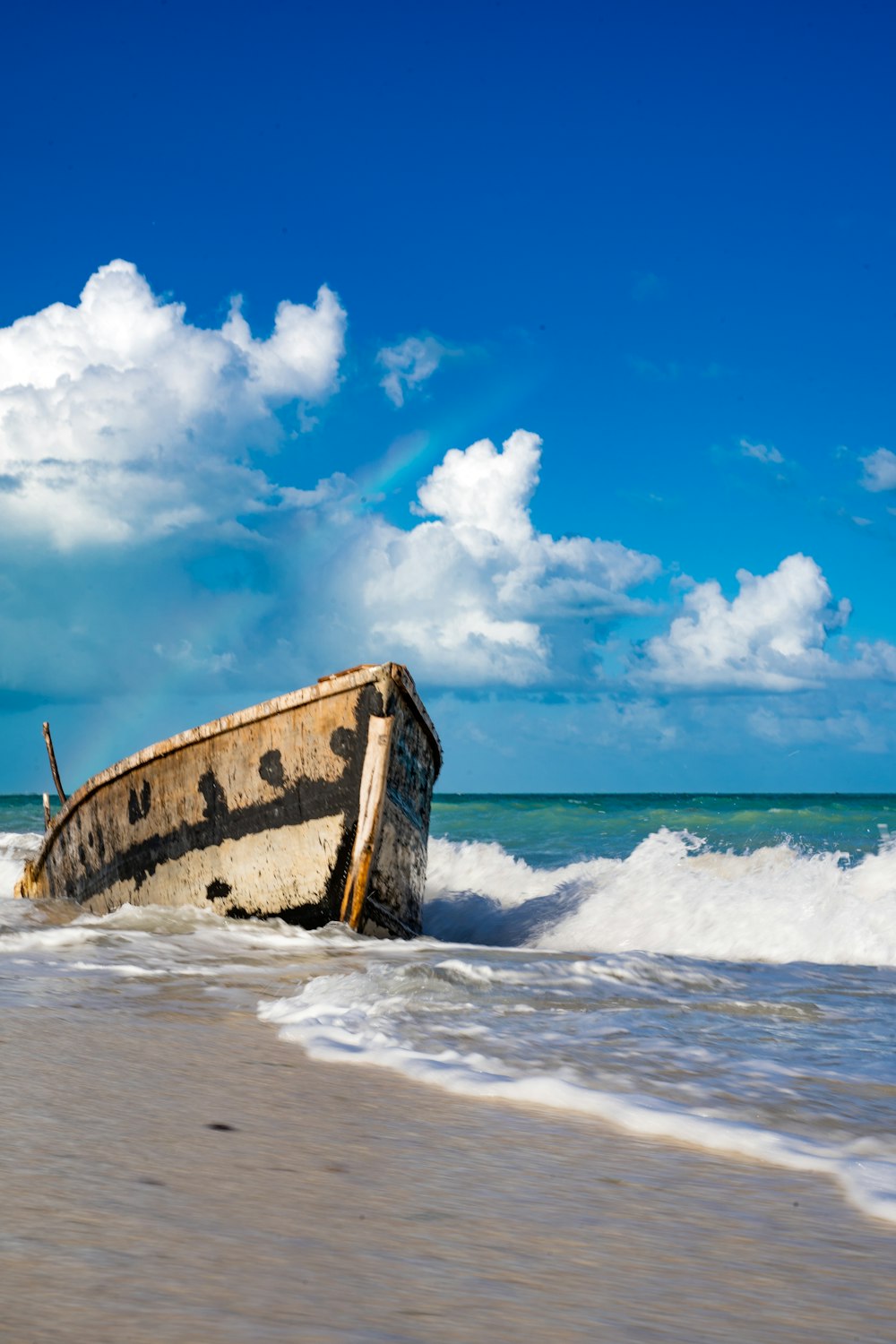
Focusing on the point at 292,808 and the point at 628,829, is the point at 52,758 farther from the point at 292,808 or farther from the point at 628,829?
the point at 628,829

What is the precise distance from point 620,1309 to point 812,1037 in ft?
7.88

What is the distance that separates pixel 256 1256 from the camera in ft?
4.85

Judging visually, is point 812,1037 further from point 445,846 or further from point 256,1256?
point 445,846

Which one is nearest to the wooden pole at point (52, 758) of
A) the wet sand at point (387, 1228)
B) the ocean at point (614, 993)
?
the ocean at point (614, 993)

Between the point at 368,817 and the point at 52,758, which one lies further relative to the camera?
the point at 52,758

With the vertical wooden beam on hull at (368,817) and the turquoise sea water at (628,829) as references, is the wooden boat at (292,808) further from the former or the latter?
the turquoise sea water at (628,829)

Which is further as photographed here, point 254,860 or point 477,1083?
point 254,860

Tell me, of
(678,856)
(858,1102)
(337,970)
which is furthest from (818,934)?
(858,1102)

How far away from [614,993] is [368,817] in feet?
7.24

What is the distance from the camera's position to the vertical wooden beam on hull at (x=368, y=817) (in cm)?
615

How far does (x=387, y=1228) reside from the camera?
5.35 feet

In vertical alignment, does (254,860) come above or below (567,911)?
above

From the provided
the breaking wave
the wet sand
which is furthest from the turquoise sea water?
the wet sand

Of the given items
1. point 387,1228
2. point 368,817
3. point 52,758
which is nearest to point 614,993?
point 368,817
